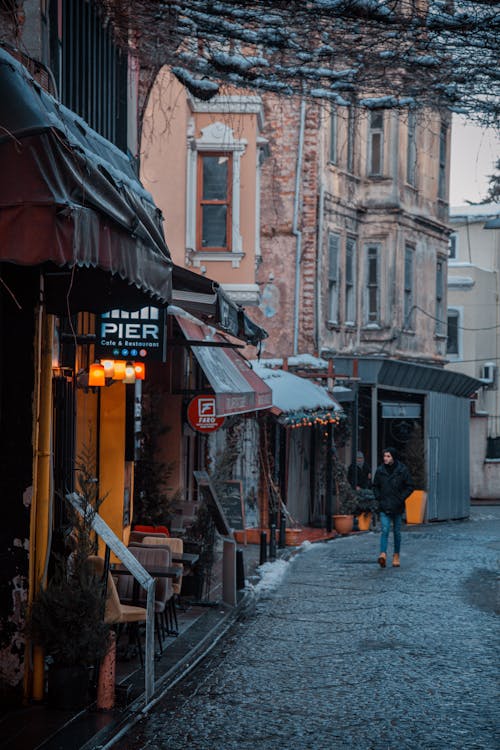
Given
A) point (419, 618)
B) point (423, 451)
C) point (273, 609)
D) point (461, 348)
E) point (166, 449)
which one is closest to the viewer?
point (419, 618)

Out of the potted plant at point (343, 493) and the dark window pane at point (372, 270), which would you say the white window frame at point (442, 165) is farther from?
the potted plant at point (343, 493)

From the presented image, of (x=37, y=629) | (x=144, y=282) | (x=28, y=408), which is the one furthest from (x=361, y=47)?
(x=37, y=629)

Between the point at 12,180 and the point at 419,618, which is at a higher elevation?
the point at 12,180

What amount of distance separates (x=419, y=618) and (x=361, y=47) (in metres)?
6.58

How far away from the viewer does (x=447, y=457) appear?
36.3 m

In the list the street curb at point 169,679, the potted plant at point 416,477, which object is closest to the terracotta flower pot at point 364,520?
the potted plant at point 416,477

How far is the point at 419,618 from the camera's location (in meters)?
13.7

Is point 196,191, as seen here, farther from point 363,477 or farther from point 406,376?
point 406,376

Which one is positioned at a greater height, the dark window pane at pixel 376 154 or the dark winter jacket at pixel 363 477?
the dark window pane at pixel 376 154

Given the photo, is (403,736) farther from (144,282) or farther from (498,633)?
(498,633)

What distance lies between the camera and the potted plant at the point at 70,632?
8.84m

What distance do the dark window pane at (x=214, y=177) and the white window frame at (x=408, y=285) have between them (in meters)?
12.8

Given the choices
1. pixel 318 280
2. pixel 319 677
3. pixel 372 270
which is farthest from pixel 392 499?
pixel 372 270

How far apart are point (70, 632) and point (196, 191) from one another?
15.3 m
